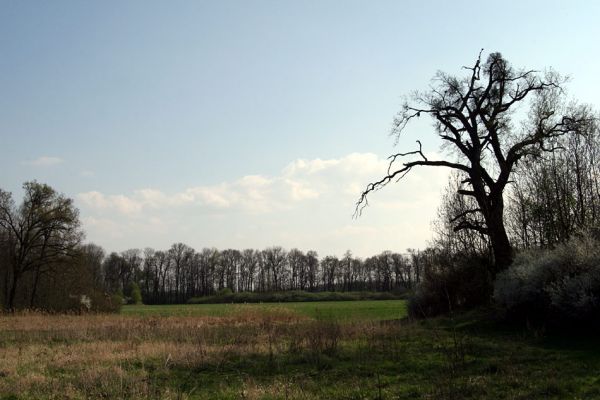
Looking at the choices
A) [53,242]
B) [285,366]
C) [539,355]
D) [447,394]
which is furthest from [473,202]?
[53,242]

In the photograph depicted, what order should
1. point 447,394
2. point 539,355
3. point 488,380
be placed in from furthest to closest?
point 539,355
point 488,380
point 447,394

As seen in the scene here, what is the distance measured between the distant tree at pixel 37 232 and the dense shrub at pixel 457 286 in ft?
118

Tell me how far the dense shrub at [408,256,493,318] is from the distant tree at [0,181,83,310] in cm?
3599

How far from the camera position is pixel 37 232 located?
48.2 meters

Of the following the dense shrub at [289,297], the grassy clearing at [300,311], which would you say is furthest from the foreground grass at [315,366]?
the dense shrub at [289,297]

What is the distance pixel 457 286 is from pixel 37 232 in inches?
1555

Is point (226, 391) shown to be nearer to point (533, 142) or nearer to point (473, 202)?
point (533, 142)

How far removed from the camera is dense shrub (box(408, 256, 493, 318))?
2664 cm

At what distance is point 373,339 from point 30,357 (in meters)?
10.0

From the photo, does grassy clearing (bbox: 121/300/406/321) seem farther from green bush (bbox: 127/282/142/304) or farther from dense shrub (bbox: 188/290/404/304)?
green bush (bbox: 127/282/142/304)

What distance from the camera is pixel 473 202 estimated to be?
3512cm

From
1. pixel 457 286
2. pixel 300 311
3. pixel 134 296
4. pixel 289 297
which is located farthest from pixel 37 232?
pixel 289 297

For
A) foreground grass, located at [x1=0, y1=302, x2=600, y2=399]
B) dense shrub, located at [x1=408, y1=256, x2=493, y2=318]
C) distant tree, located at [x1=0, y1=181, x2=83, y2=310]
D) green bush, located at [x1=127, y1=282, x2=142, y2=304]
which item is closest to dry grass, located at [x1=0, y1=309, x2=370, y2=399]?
foreground grass, located at [x1=0, y1=302, x2=600, y2=399]

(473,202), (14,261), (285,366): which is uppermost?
(473,202)
